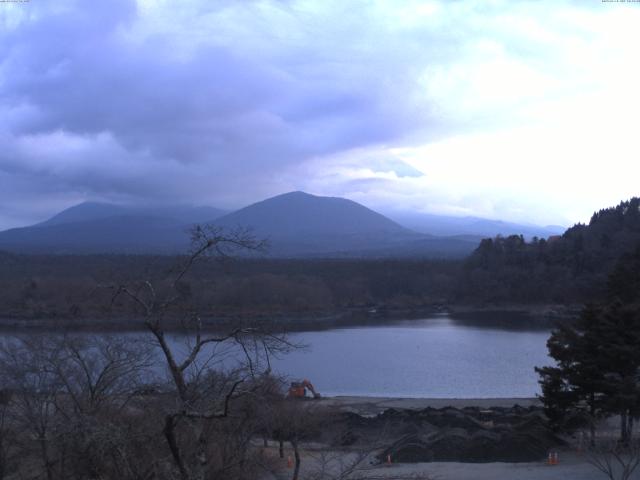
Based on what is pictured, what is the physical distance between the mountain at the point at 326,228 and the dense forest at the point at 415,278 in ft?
191

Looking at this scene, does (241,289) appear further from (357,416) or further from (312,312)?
(357,416)

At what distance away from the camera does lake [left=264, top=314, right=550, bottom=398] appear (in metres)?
22.1

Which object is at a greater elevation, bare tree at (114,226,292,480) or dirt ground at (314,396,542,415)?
bare tree at (114,226,292,480)

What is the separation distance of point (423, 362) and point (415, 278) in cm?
3372

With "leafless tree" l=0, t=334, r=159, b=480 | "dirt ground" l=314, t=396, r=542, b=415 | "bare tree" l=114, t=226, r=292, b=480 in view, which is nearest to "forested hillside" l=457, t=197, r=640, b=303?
"dirt ground" l=314, t=396, r=542, b=415

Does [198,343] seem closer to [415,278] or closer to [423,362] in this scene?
[423,362]

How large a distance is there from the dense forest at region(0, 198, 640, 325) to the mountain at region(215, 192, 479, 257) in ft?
191

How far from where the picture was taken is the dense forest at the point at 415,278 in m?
44.8

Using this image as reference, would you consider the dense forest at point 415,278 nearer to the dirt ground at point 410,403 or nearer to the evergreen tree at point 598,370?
the dirt ground at point 410,403

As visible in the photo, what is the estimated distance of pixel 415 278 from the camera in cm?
5988

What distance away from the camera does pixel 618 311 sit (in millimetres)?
13031

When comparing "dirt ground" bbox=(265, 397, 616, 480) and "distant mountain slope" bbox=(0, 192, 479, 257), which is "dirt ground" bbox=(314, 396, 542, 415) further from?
"distant mountain slope" bbox=(0, 192, 479, 257)

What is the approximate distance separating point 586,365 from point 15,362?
9.72m

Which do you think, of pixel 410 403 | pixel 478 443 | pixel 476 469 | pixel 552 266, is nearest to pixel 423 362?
pixel 410 403
